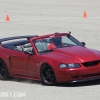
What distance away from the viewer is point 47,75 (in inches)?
506

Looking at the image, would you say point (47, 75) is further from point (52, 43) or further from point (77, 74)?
point (52, 43)

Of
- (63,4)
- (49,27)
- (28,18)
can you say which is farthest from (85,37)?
(63,4)

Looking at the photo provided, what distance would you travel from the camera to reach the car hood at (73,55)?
12579 millimetres

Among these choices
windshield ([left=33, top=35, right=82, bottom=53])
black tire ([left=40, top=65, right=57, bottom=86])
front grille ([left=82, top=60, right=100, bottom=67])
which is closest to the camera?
front grille ([left=82, top=60, right=100, bottom=67])

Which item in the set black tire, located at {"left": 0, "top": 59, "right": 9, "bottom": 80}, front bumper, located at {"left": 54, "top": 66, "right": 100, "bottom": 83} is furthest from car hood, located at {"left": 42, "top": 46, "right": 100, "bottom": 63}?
black tire, located at {"left": 0, "top": 59, "right": 9, "bottom": 80}

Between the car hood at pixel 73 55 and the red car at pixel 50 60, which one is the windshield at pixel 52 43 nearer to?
the red car at pixel 50 60

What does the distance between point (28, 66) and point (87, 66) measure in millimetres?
1719

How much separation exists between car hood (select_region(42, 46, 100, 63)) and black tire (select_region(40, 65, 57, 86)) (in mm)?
306

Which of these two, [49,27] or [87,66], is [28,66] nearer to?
[87,66]

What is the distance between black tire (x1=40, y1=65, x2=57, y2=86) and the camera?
12718mm

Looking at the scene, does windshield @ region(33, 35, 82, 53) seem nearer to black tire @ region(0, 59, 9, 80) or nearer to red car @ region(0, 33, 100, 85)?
red car @ region(0, 33, 100, 85)

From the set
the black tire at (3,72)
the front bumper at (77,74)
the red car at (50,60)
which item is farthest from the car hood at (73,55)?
the black tire at (3,72)

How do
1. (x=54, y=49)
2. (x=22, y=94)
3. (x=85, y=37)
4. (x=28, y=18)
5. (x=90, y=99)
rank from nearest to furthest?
1. (x=90, y=99)
2. (x=22, y=94)
3. (x=54, y=49)
4. (x=85, y=37)
5. (x=28, y=18)

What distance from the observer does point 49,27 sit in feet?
88.4
